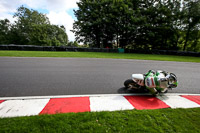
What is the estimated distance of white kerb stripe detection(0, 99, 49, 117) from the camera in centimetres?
226

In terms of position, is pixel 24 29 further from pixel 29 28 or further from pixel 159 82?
pixel 159 82

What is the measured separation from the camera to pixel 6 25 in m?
43.5

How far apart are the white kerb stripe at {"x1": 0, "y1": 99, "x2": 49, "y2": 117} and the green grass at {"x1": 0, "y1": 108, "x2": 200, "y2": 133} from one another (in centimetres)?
27

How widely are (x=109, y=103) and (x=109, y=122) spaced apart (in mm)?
787

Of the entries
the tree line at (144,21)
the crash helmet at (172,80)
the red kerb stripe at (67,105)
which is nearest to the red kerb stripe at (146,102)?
the crash helmet at (172,80)

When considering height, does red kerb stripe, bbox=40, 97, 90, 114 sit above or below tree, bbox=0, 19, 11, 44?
below

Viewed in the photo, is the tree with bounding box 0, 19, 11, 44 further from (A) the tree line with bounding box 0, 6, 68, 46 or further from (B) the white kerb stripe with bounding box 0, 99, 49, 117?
(B) the white kerb stripe with bounding box 0, 99, 49, 117

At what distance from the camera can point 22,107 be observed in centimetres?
249

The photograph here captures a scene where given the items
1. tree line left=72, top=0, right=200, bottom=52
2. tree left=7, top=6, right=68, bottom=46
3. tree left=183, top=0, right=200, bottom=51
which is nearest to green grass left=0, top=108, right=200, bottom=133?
tree line left=72, top=0, right=200, bottom=52

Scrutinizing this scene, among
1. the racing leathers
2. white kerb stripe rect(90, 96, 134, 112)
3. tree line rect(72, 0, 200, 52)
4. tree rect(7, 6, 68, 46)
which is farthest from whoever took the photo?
tree rect(7, 6, 68, 46)

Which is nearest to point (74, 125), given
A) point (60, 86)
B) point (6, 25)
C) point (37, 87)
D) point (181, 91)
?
point (60, 86)

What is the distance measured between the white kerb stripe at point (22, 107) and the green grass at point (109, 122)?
0.27m

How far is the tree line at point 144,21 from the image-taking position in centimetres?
2308

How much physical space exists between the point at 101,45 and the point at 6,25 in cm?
4498
